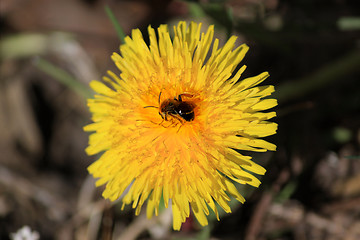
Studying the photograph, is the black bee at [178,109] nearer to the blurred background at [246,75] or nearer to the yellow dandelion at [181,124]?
the yellow dandelion at [181,124]

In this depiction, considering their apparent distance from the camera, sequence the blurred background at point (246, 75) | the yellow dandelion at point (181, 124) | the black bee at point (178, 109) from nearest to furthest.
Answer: the yellow dandelion at point (181, 124)
the black bee at point (178, 109)
the blurred background at point (246, 75)

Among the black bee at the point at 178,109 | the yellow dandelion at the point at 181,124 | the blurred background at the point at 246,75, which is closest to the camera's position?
the yellow dandelion at the point at 181,124

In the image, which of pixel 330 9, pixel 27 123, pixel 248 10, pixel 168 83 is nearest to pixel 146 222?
pixel 168 83

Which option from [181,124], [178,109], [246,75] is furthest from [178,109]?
[246,75]

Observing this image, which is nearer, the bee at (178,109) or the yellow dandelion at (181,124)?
the yellow dandelion at (181,124)

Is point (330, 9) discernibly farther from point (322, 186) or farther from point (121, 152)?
point (121, 152)

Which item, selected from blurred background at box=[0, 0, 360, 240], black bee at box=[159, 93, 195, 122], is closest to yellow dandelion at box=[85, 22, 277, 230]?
black bee at box=[159, 93, 195, 122]

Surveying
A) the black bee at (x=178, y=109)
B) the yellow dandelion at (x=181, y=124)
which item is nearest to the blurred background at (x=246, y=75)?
the yellow dandelion at (x=181, y=124)

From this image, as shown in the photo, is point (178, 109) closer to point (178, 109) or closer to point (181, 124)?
point (178, 109)
